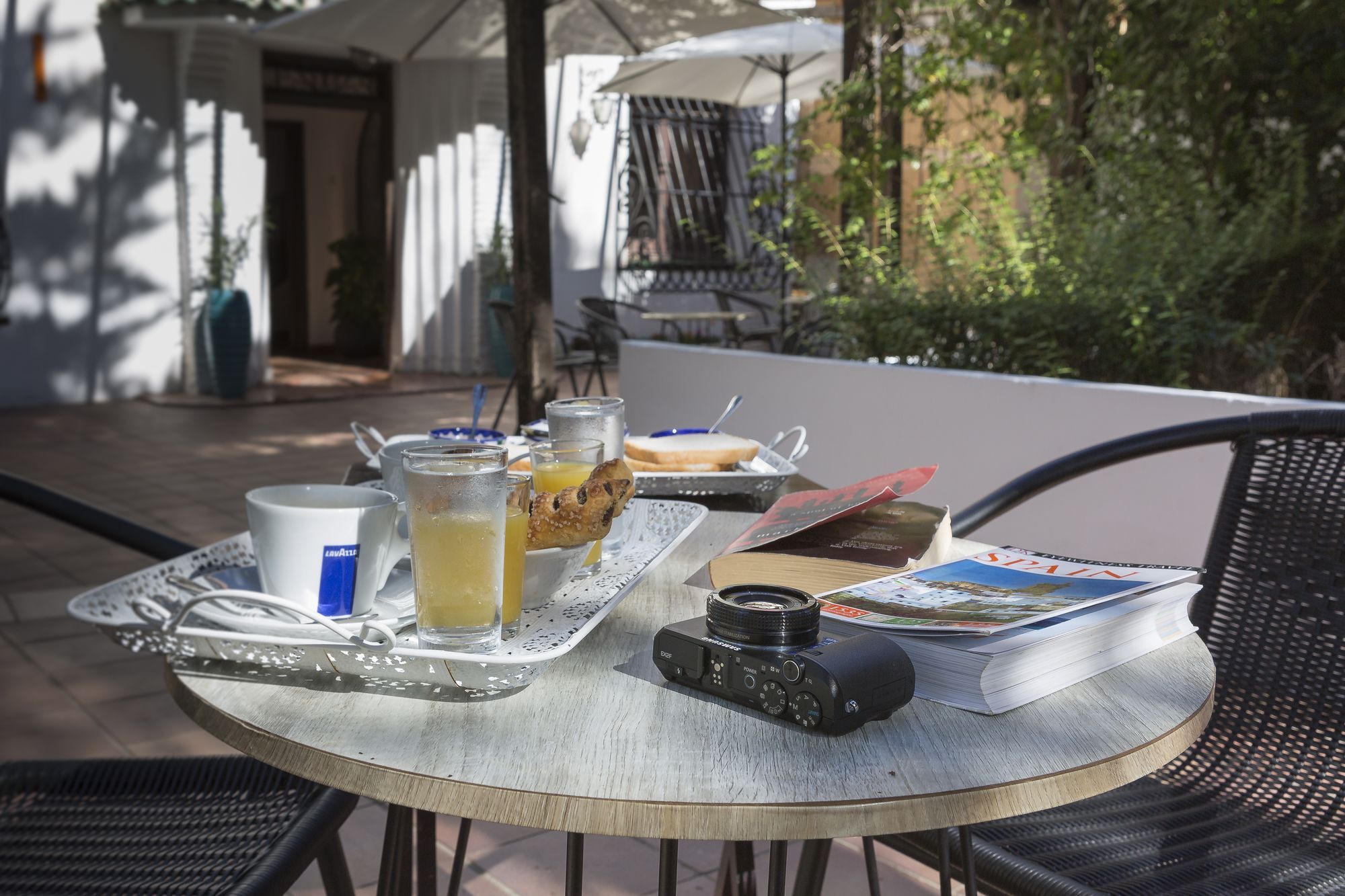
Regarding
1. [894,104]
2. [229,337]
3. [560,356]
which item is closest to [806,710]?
[894,104]

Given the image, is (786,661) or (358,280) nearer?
(786,661)

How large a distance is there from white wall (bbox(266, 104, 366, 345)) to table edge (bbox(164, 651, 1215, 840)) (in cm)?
1117

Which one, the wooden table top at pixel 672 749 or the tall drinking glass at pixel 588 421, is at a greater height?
the tall drinking glass at pixel 588 421

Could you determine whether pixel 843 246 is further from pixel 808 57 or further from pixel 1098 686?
pixel 1098 686

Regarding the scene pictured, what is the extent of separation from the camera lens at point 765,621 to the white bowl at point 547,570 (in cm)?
18

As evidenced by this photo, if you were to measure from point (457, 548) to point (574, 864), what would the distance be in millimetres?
458

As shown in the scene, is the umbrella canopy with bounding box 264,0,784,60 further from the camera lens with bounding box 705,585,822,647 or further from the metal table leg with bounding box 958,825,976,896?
the camera lens with bounding box 705,585,822,647

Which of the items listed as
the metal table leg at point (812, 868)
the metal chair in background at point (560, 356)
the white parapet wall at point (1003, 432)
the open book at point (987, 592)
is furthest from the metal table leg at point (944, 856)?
the metal chair in background at point (560, 356)

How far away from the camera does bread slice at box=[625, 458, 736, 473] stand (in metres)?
1.67

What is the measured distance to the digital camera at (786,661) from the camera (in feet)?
2.58

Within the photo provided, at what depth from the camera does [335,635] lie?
87 centimetres

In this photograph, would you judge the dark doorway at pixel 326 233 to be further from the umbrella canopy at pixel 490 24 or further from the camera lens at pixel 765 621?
the camera lens at pixel 765 621

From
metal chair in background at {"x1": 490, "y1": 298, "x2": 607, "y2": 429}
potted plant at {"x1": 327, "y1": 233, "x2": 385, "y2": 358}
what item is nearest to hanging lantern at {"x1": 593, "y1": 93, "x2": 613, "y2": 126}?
potted plant at {"x1": 327, "y1": 233, "x2": 385, "y2": 358}

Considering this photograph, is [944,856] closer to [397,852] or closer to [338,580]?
[397,852]
